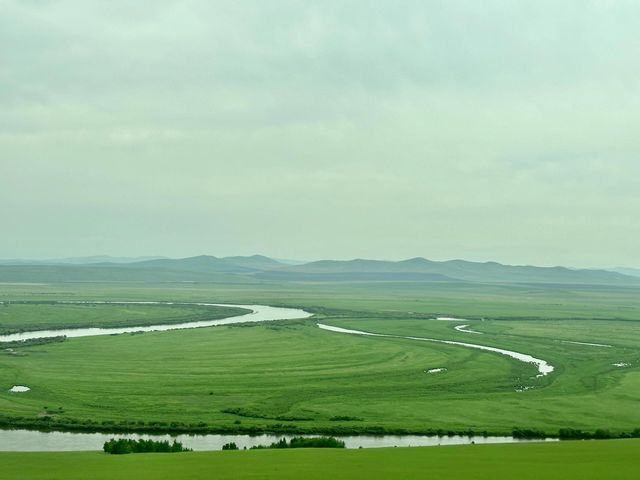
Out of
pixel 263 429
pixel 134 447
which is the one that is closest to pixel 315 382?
pixel 263 429

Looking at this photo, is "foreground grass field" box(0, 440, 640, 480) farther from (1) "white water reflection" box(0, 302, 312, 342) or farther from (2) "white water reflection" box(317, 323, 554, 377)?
(1) "white water reflection" box(0, 302, 312, 342)

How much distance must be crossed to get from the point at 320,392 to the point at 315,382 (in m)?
4.21

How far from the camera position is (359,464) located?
75.5ft

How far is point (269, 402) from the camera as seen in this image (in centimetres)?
4531

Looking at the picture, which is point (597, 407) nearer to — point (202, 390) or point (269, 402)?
point (269, 402)

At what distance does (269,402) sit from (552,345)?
45.6 metres

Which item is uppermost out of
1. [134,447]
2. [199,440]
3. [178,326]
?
[134,447]

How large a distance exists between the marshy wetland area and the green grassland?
0.56 ft

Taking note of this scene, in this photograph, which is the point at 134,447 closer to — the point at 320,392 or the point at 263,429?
the point at 263,429

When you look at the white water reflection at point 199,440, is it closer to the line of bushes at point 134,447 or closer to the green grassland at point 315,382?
the green grassland at point 315,382

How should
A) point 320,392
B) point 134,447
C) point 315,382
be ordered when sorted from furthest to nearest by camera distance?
1. point 315,382
2. point 320,392
3. point 134,447

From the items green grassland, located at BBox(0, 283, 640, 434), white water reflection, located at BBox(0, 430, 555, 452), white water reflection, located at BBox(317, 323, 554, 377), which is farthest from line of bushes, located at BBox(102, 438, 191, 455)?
white water reflection, located at BBox(317, 323, 554, 377)

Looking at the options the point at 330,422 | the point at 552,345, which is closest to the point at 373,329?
the point at 552,345

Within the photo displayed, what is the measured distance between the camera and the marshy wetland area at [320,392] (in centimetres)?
2642
